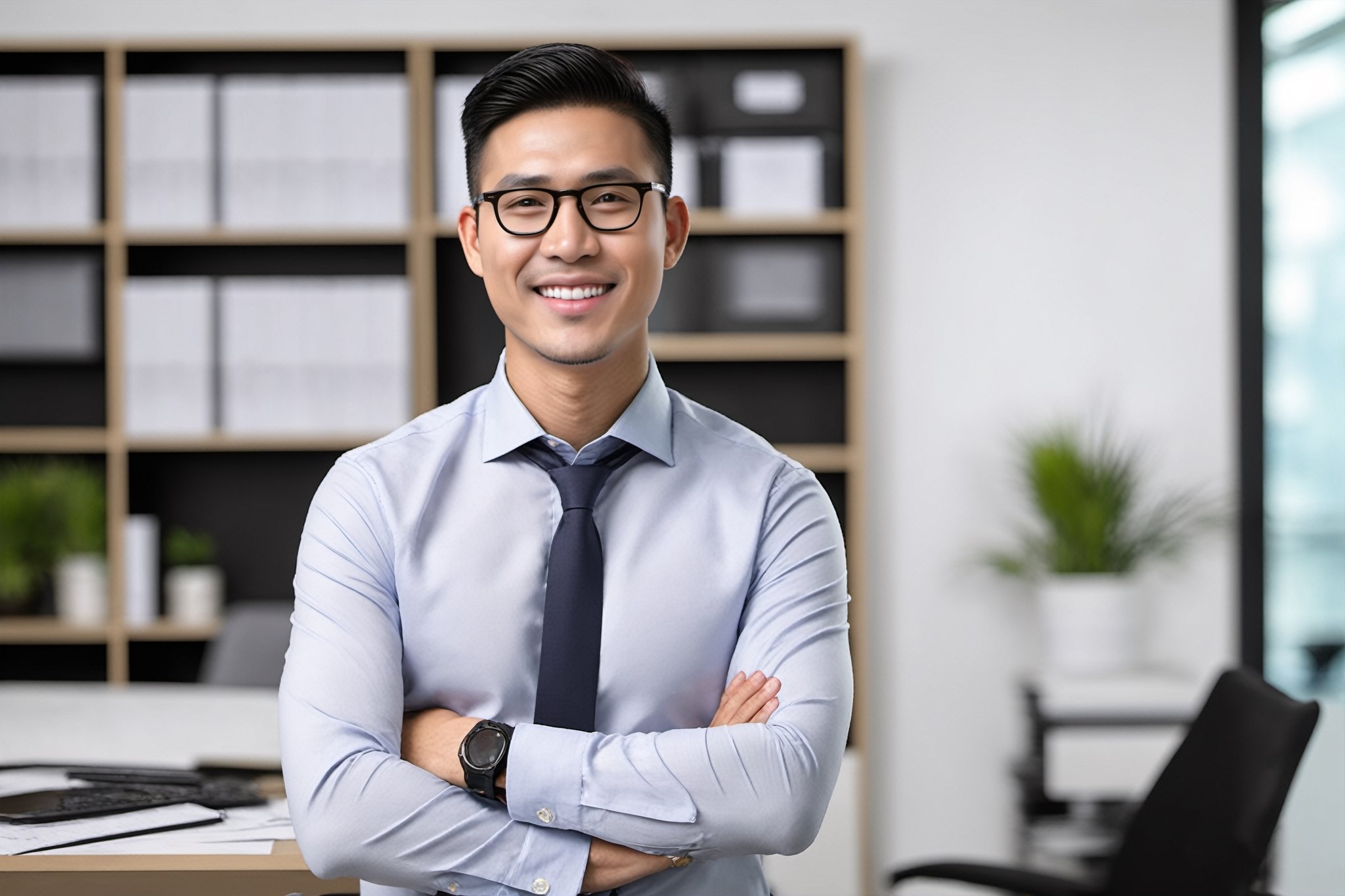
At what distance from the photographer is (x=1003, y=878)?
7.40 ft

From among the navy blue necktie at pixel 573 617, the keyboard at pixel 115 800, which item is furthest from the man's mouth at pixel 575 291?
the keyboard at pixel 115 800

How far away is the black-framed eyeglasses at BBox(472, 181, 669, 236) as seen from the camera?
1.45m

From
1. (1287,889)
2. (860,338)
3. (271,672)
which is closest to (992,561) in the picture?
(860,338)

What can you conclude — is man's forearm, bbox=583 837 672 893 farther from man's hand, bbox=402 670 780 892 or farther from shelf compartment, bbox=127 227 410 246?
shelf compartment, bbox=127 227 410 246

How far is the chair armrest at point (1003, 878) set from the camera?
7.32 feet

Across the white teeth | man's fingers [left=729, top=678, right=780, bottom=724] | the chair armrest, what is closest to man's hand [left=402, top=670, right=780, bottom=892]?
man's fingers [left=729, top=678, right=780, bottom=724]

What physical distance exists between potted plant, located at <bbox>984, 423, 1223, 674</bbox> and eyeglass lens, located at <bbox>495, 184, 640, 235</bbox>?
250 centimetres

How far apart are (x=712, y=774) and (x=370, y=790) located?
14.0 inches

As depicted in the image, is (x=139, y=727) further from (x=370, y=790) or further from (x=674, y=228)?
(x=674, y=228)

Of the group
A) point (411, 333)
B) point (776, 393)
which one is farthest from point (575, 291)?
point (776, 393)

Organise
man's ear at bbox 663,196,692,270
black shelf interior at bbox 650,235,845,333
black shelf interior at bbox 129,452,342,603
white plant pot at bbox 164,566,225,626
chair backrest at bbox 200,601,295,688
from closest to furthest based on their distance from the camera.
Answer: man's ear at bbox 663,196,692,270
chair backrest at bbox 200,601,295,688
white plant pot at bbox 164,566,225,626
black shelf interior at bbox 650,235,845,333
black shelf interior at bbox 129,452,342,603

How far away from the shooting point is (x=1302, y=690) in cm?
367

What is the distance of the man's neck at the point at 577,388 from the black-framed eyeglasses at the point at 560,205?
138 millimetres

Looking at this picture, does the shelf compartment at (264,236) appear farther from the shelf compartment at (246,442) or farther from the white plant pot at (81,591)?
the white plant pot at (81,591)
